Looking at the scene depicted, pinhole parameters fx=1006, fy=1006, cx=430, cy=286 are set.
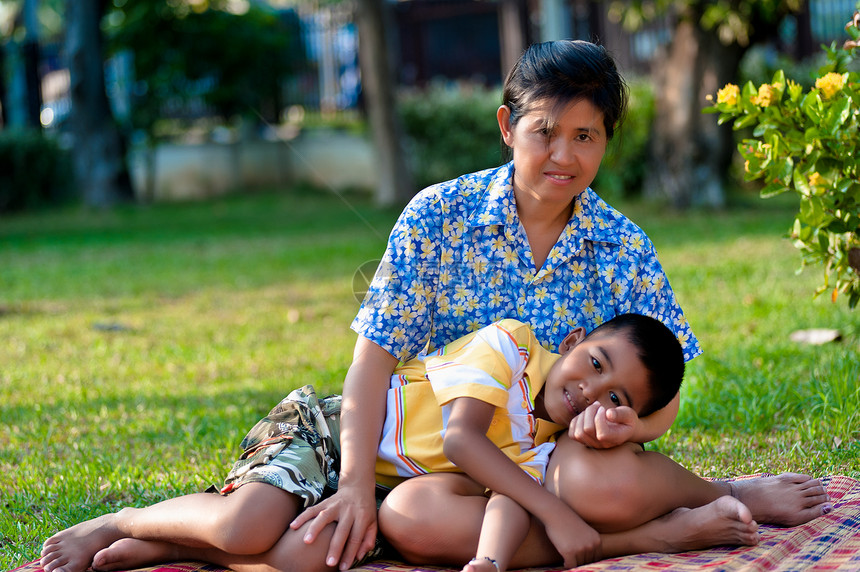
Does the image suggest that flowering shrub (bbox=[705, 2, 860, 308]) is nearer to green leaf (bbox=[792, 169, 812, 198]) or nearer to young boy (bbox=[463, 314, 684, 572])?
green leaf (bbox=[792, 169, 812, 198])

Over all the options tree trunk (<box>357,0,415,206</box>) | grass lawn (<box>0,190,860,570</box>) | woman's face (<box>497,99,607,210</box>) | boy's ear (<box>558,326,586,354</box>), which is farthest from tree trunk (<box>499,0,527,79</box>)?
boy's ear (<box>558,326,586,354</box>)

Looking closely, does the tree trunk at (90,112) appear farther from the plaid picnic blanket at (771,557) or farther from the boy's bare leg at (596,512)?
the boy's bare leg at (596,512)

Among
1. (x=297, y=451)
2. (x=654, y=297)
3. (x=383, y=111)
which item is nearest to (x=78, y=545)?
(x=297, y=451)

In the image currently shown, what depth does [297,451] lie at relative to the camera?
234 cm

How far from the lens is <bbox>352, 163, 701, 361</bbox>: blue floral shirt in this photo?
255cm

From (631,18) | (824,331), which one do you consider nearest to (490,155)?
(631,18)

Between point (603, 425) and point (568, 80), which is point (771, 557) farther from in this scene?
point (568, 80)

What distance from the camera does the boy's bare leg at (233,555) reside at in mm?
2150

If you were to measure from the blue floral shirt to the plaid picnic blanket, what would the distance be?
1.94 ft

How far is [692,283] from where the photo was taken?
6.18 meters

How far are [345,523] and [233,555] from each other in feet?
0.92

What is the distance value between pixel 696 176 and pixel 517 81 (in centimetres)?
771

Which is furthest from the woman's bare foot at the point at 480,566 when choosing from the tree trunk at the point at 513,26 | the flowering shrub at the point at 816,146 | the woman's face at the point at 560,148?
the tree trunk at the point at 513,26

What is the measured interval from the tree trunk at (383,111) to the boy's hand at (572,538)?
972 centimetres
